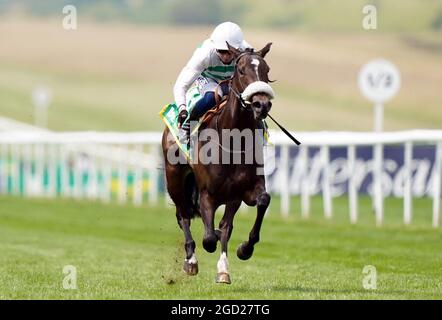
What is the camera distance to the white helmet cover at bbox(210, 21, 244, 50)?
855 centimetres

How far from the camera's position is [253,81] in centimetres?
796

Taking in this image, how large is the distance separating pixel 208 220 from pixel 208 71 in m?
1.30

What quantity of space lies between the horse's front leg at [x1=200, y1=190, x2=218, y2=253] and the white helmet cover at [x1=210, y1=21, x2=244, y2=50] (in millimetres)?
1074

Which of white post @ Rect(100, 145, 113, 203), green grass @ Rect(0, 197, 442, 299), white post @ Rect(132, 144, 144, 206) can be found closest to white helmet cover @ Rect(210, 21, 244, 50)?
green grass @ Rect(0, 197, 442, 299)

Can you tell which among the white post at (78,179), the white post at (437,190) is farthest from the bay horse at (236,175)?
the white post at (78,179)

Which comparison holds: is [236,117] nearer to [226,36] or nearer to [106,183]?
[226,36]

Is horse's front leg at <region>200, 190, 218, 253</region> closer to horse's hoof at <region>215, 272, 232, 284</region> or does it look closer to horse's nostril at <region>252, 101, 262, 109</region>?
horse's hoof at <region>215, 272, 232, 284</region>

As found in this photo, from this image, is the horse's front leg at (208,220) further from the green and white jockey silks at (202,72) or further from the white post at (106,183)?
the white post at (106,183)

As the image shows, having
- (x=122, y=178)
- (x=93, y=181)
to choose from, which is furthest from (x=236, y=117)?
(x=93, y=181)

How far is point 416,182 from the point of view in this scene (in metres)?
20.5

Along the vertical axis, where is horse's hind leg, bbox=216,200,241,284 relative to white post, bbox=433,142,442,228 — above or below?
below

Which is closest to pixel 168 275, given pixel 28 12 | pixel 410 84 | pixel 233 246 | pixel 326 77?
pixel 233 246
